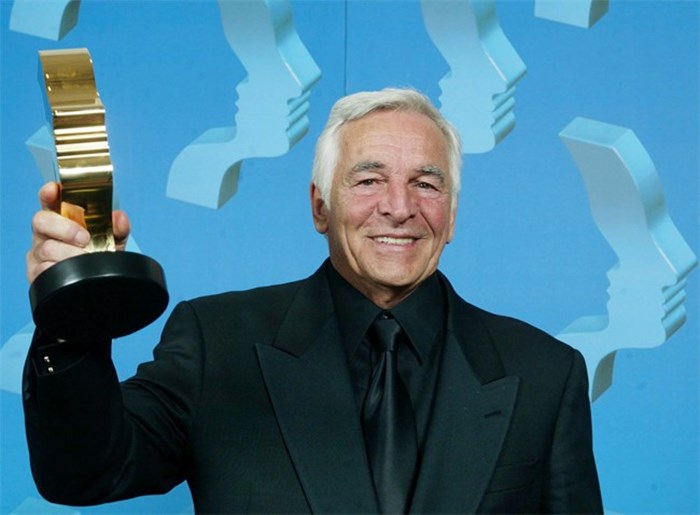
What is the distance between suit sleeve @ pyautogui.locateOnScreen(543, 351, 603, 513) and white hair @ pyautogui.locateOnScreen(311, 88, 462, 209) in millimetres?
345

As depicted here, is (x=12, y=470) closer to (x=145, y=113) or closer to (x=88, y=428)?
(x=145, y=113)

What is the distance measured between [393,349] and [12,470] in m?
1.15

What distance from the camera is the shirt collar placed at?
1978 mm

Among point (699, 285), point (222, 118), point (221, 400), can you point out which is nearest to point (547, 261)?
point (699, 285)

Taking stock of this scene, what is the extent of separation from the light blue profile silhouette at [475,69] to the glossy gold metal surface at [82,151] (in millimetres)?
1468

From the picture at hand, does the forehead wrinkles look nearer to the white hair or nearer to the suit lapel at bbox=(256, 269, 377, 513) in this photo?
the white hair

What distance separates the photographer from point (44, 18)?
280cm

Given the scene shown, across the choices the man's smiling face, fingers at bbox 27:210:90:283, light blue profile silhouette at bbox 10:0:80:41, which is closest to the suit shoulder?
the man's smiling face

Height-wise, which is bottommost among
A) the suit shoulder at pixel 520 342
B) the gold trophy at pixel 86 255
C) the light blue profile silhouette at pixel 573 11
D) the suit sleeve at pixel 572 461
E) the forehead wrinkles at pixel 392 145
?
the suit sleeve at pixel 572 461

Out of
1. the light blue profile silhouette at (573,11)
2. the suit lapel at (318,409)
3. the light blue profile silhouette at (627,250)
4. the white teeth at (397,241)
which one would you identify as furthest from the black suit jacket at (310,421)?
the light blue profile silhouette at (573,11)

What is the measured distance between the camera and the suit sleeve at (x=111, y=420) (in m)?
1.54

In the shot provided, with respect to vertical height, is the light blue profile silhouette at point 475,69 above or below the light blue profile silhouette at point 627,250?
above

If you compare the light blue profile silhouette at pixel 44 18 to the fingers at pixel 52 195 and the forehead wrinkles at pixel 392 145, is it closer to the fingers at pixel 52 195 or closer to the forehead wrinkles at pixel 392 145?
the forehead wrinkles at pixel 392 145

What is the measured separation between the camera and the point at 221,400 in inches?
74.4
